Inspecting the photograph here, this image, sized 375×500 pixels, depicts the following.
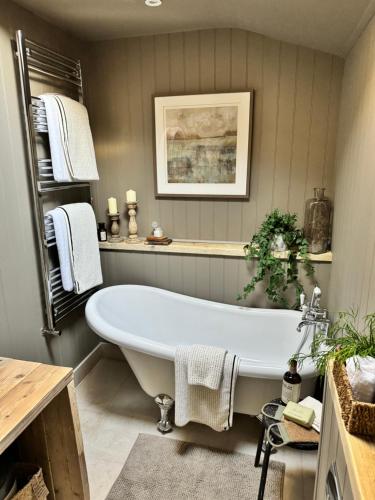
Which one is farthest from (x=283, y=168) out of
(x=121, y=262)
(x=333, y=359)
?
(x=333, y=359)

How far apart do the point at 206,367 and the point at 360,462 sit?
104 centimetres

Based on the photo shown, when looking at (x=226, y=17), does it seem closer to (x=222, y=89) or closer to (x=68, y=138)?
(x=222, y=89)

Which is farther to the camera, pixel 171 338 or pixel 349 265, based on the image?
pixel 171 338

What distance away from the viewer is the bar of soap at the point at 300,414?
1.32 m

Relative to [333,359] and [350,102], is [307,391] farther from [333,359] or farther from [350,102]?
[350,102]

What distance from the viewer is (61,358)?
7.36ft

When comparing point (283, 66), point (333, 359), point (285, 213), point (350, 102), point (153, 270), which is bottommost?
point (153, 270)

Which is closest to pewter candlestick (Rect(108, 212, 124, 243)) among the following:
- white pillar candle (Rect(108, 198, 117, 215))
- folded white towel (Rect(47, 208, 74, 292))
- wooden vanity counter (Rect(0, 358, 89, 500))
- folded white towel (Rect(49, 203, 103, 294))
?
white pillar candle (Rect(108, 198, 117, 215))

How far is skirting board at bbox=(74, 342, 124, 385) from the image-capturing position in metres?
2.44

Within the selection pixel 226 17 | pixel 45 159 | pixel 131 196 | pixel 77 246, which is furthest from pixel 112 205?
pixel 226 17

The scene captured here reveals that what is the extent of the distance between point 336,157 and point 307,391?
1396mm

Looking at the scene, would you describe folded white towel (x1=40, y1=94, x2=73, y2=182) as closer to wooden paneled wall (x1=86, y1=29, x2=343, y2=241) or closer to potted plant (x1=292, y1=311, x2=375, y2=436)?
wooden paneled wall (x1=86, y1=29, x2=343, y2=241)

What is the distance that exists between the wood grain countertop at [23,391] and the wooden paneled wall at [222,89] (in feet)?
4.58

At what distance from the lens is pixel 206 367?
166cm
